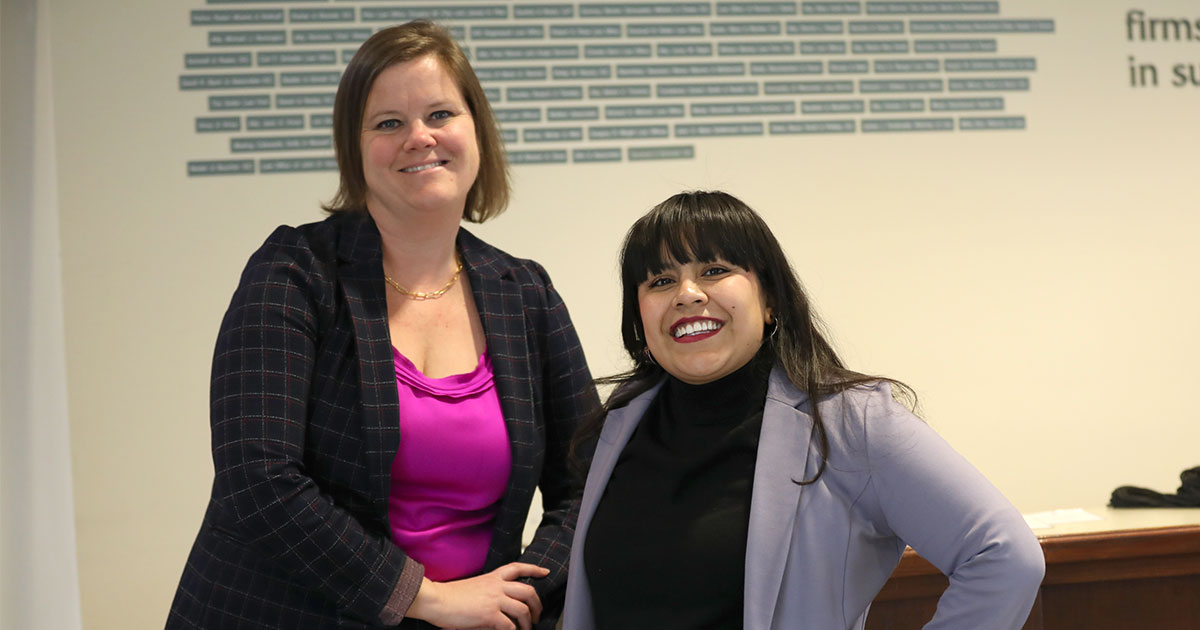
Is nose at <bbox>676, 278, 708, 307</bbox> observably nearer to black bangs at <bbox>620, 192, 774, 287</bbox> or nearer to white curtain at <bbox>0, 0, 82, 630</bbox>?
black bangs at <bbox>620, 192, 774, 287</bbox>

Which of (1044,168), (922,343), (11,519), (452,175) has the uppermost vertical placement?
(1044,168)

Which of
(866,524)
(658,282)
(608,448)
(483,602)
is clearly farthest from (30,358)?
(866,524)

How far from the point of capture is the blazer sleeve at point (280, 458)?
65.4 inches

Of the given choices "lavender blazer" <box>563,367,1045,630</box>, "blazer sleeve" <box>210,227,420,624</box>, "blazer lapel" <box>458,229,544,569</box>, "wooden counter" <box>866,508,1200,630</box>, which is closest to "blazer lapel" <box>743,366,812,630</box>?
"lavender blazer" <box>563,367,1045,630</box>

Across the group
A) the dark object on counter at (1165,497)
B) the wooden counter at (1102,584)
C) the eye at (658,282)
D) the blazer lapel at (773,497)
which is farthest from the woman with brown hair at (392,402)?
the dark object on counter at (1165,497)

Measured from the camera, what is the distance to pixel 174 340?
390cm

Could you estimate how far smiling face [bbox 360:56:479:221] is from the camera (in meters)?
1.87

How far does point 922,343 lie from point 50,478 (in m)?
3.17

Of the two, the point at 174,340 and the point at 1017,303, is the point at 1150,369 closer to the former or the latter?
the point at 1017,303

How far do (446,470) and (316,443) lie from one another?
0.72ft

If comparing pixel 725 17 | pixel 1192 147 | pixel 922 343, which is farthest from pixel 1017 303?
pixel 725 17

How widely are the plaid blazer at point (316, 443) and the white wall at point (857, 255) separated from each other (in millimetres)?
2205

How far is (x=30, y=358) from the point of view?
277cm

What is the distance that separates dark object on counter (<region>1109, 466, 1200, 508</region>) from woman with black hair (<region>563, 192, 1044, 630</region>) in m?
1.58
